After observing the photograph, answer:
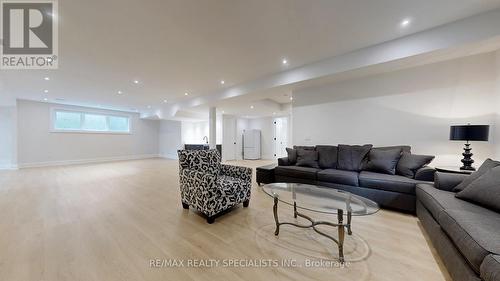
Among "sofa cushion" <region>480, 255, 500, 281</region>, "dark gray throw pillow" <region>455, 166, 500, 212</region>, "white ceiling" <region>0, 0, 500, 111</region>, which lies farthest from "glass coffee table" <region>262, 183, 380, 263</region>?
"white ceiling" <region>0, 0, 500, 111</region>

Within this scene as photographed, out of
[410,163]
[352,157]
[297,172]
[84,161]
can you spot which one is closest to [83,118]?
[84,161]

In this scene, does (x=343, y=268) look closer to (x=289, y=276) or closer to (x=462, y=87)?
(x=289, y=276)

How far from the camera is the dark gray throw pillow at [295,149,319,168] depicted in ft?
12.7

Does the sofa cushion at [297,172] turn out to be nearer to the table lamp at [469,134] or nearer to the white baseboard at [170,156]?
the table lamp at [469,134]

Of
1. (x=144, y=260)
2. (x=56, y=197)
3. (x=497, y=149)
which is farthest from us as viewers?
(x=56, y=197)

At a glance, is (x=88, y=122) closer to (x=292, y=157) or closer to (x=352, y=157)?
(x=292, y=157)

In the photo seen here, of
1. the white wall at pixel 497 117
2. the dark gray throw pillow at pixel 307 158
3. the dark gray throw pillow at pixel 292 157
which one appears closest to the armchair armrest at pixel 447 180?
the white wall at pixel 497 117

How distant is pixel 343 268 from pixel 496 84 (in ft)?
12.3

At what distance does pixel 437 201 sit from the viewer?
1.85m

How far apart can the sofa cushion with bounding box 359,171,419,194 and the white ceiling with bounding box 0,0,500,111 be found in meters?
2.14

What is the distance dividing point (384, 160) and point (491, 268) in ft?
7.89

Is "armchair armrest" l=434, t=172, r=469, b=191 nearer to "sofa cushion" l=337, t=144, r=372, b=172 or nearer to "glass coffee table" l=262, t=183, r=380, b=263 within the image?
"glass coffee table" l=262, t=183, r=380, b=263

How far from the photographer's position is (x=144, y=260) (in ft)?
5.59

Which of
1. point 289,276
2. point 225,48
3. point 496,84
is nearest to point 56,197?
point 225,48
